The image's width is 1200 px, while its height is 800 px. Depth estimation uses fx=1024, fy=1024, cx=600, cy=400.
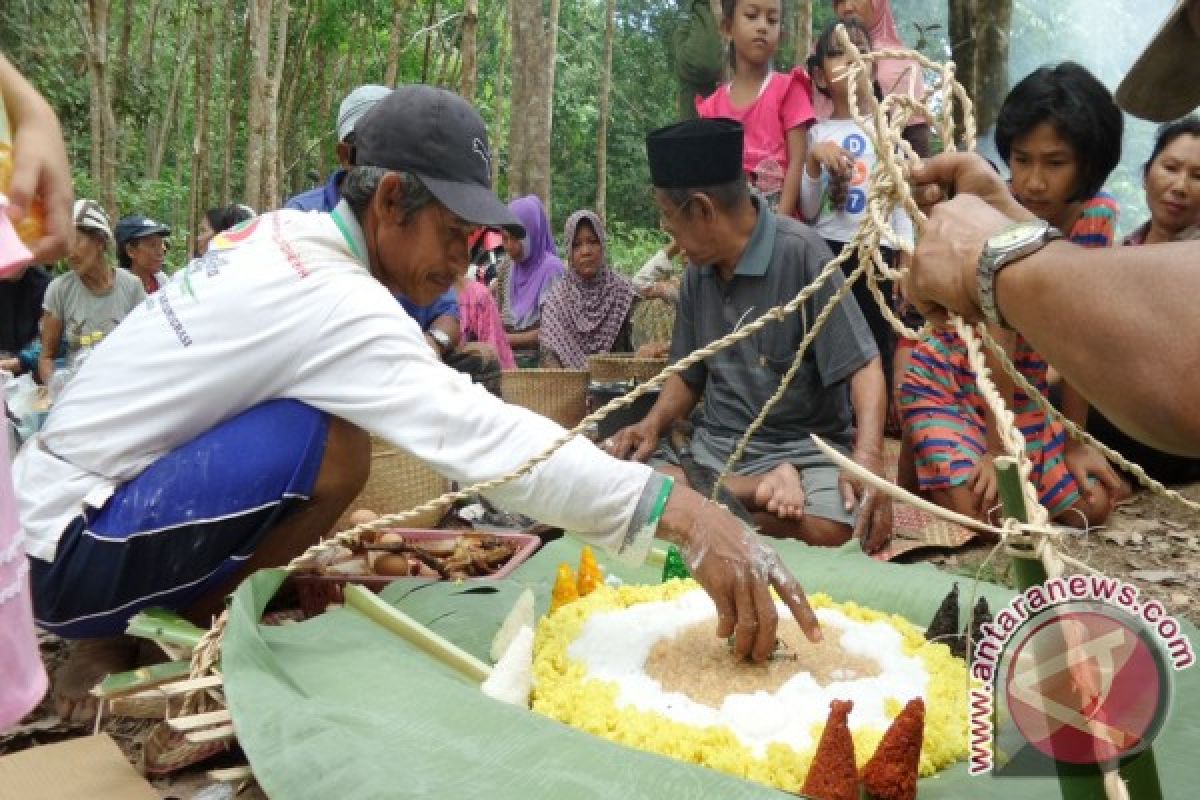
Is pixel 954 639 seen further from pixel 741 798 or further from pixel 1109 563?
pixel 1109 563

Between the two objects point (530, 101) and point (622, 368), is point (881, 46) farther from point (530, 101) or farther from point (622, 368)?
point (530, 101)

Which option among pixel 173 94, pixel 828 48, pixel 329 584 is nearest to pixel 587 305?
pixel 828 48

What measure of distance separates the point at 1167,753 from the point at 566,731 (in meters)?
1.06

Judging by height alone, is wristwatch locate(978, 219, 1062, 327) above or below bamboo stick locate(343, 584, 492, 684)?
above

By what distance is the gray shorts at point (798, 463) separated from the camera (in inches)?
135

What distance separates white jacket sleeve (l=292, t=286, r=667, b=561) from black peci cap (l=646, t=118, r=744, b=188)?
65.3 inches

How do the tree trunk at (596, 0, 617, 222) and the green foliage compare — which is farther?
the green foliage

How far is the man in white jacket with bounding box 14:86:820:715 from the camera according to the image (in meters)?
2.06

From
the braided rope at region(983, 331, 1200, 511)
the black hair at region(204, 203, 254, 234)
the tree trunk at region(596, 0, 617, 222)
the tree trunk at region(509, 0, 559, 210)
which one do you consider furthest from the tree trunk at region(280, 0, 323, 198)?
the braided rope at region(983, 331, 1200, 511)

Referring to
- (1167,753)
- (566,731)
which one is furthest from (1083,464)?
(566,731)

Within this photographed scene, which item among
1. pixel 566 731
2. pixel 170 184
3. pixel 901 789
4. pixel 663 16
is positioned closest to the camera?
pixel 901 789

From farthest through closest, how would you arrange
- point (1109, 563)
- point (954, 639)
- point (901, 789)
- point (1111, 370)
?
point (1109, 563) < point (954, 639) < point (901, 789) < point (1111, 370)

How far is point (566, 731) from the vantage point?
5.64ft

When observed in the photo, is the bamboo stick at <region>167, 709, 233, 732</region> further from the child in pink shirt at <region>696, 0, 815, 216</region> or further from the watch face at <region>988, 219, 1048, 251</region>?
the child in pink shirt at <region>696, 0, 815, 216</region>
